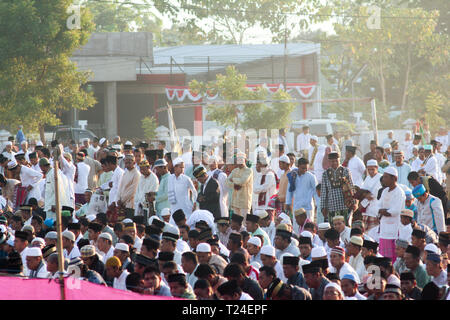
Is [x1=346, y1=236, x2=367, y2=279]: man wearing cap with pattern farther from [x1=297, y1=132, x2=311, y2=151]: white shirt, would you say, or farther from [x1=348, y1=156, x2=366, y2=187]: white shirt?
[x1=297, y1=132, x2=311, y2=151]: white shirt

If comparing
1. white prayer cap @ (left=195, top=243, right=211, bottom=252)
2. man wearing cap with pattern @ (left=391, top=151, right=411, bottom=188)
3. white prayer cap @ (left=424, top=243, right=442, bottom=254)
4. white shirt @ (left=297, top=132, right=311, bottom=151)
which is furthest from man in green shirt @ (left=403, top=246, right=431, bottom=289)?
white shirt @ (left=297, top=132, right=311, bottom=151)

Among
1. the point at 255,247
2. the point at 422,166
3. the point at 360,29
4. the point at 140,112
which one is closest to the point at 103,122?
the point at 140,112

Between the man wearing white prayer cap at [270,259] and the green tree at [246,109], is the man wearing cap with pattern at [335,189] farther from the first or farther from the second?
the green tree at [246,109]

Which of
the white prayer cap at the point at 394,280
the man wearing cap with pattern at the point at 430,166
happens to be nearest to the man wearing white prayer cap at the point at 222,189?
the man wearing cap with pattern at the point at 430,166

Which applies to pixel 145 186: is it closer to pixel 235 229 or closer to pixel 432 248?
pixel 235 229

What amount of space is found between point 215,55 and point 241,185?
23.9m

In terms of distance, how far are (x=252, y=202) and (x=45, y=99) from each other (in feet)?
32.0

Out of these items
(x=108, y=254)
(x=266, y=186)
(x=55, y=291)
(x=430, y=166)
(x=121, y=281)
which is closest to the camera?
(x=55, y=291)

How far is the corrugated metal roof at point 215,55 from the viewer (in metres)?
34.1

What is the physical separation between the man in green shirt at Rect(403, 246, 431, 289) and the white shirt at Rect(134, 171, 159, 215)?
4762 mm

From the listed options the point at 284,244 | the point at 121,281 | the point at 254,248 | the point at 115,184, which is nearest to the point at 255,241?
the point at 254,248

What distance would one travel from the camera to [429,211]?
1001 centimetres

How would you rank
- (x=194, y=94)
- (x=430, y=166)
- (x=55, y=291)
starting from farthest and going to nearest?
(x=194, y=94)
(x=430, y=166)
(x=55, y=291)
